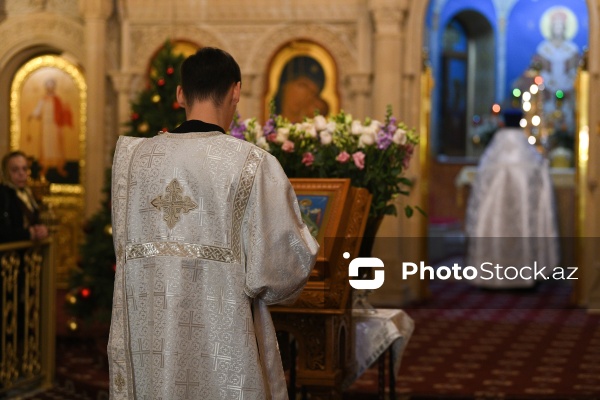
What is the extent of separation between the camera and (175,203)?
3.17 meters

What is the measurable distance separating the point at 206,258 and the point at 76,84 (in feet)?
29.7

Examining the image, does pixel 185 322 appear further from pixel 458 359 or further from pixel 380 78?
pixel 380 78

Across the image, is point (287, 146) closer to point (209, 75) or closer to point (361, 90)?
point (209, 75)

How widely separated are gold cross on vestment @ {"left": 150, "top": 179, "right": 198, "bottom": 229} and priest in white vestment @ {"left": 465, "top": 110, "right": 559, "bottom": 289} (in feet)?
29.3

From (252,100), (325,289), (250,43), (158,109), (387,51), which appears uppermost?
(250,43)

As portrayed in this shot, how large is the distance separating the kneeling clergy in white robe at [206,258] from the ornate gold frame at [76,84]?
863cm

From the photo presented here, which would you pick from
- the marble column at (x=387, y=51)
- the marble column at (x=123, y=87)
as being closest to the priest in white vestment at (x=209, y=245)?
the marble column at (x=387, y=51)

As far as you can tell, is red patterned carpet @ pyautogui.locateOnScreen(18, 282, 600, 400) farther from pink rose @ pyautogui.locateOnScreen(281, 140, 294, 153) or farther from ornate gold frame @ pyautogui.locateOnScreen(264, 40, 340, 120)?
ornate gold frame @ pyautogui.locateOnScreen(264, 40, 340, 120)

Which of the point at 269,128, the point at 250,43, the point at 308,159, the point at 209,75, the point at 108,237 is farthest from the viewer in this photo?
the point at 250,43

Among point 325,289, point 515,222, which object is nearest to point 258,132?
point 325,289

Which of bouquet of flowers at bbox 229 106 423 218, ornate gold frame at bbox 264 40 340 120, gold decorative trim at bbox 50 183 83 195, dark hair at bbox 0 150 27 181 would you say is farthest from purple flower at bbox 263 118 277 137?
gold decorative trim at bbox 50 183 83 195

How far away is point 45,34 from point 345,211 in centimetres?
797

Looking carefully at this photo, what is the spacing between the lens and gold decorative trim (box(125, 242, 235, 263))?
3156 millimetres

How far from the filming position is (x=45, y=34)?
38.0ft
